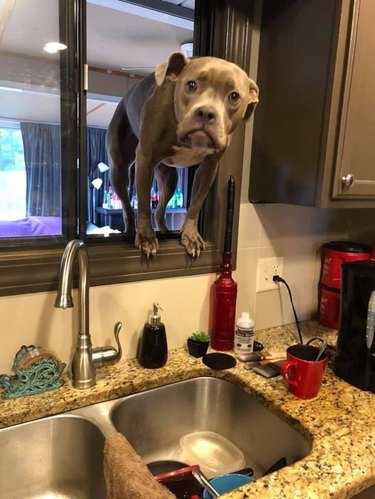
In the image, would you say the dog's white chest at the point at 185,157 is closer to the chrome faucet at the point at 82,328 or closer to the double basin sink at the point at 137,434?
the chrome faucet at the point at 82,328

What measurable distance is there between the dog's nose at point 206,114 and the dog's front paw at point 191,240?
0.42 metres

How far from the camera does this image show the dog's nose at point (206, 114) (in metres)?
0.88

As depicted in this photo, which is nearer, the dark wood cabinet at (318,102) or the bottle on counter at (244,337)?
the dark wood cabinet at (318,102)

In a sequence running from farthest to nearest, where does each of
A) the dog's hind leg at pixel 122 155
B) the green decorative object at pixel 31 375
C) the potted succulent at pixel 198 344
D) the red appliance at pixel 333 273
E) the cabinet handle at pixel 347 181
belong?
the red appliance at pixel 333 273 → the dog's hind leg at pixel 122 155 → the potted succulent at pixel 198 344 → the cabinet handle at pixel 347 181 → the green decorative object at pixel 31 375

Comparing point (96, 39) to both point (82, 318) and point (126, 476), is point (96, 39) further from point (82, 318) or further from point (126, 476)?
point (126, 476)

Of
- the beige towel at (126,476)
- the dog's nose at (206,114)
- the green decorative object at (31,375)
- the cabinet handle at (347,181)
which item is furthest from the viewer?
the cabinet handle at (347,181)

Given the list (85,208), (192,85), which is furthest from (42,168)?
(192,85)

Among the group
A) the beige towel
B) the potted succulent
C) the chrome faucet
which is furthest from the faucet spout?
the potted succulent

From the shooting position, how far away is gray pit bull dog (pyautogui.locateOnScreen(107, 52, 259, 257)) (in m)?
0.92

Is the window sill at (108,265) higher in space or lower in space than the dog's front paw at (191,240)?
lower

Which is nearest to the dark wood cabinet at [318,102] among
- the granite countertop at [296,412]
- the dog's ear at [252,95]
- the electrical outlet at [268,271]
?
the dog's ear at [252,95]

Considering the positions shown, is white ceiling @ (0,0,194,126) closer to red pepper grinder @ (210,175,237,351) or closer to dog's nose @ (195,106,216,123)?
dog's nose @ (195,106,216,123)

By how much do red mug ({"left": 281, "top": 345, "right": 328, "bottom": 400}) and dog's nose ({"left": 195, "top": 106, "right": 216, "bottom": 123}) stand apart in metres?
0.60

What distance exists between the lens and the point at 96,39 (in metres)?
1.62
